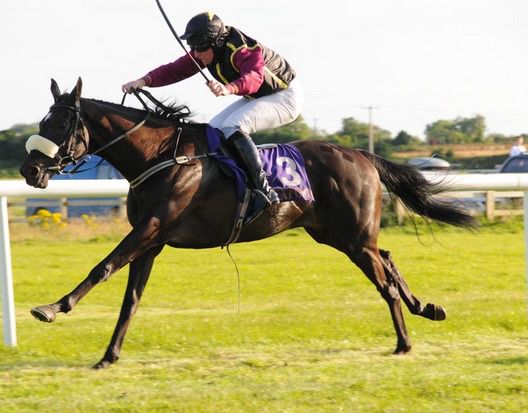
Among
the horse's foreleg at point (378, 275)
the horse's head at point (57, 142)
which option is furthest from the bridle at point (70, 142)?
the horse's foreleg at point (378, 275)

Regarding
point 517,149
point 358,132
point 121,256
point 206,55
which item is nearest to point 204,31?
point 206,55

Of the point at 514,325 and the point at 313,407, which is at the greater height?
the point at 313,407

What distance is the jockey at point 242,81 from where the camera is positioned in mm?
6520

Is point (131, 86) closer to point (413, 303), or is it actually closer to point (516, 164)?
point (413, 303)

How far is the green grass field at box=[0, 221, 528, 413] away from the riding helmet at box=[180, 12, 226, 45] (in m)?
2.06

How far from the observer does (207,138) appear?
6684 mm

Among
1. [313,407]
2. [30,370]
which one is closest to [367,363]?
[313,407]

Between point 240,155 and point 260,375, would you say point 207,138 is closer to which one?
point 240,155

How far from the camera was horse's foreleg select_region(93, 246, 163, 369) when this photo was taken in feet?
20.5

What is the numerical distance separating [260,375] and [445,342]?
186cm

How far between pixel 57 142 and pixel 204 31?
3.92 ft

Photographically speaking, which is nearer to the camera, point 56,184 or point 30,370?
point 30,370

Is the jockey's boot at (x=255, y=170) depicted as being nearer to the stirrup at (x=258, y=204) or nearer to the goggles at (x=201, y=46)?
the stirrup at (x=258, y=204)


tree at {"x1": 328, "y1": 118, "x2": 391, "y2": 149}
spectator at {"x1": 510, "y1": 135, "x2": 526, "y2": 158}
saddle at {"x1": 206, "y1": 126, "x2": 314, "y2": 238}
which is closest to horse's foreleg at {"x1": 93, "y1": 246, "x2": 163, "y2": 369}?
saddle at {"x1": 206, "y1": 126, "x2": 314, "y2": 238}
